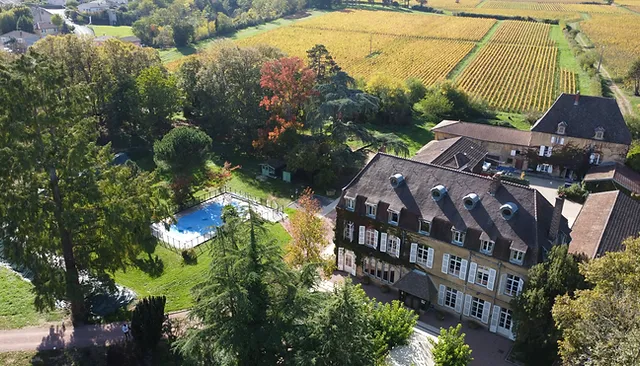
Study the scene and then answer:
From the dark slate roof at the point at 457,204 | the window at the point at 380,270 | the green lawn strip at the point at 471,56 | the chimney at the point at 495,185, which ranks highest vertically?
the chimney at the point at 495,185

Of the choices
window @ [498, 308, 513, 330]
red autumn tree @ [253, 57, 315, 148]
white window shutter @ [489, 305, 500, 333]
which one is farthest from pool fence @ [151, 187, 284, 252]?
window @ [498, 308, 513, 330]

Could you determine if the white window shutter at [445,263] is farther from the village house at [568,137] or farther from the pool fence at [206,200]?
the village house at [568,137]

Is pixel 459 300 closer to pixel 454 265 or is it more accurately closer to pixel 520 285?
pixel 454 265

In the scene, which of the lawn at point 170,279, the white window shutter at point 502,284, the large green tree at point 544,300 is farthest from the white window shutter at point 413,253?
the lawn at point 170,279

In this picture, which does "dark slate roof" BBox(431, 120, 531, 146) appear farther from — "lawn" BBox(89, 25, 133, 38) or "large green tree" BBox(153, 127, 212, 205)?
"lawn" BBox(89, 25, 133, 38)

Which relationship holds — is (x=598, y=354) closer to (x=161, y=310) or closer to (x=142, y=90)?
(x=161, y=310)

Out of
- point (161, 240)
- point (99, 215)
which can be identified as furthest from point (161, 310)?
point (161, 240)

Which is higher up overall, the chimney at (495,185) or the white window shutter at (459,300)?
the chimney at (495,185)
